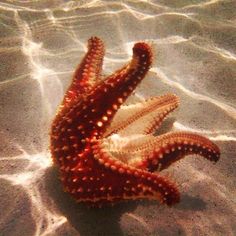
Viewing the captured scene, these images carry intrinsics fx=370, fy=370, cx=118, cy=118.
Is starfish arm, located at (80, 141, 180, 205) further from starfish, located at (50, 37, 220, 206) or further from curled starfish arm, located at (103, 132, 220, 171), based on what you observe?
curled starfish arm, located at (103, 132, 220, 171)

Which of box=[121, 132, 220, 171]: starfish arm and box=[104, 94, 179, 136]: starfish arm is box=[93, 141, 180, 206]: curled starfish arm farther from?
box=[104, 94, 179, 136]: starfish arm

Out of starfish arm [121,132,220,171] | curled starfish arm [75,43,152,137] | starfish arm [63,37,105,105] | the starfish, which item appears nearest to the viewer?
the starfish

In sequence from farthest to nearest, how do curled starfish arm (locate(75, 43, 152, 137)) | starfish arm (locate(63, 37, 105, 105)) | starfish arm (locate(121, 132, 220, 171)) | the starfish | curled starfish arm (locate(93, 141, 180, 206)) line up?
starfish arm (locate(63, 37, 105, 105)), curled starfish arm (locate(75, 43, 152, 137)), starfish arm (locate(121, 132, 220, 171)), the starfish, curled starfish arm (locate(93, 141, 180, 206))

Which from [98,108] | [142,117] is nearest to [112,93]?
[98,108]

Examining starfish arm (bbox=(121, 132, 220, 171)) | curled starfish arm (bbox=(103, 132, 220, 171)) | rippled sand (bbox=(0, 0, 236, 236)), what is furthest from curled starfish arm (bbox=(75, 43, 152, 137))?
rippled sand (bbox=(0, 0, 236, 236))

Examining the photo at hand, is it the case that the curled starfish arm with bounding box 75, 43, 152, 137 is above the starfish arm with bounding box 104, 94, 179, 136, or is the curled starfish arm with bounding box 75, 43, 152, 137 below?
above

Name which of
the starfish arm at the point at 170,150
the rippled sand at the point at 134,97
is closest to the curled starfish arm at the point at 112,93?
the starfish arm at the point at 170,150

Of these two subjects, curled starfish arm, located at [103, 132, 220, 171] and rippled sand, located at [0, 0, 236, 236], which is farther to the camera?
rippled sand, located at [0, 0, 236, 236]

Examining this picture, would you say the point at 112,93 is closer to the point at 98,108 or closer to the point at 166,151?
the point at 98,108
